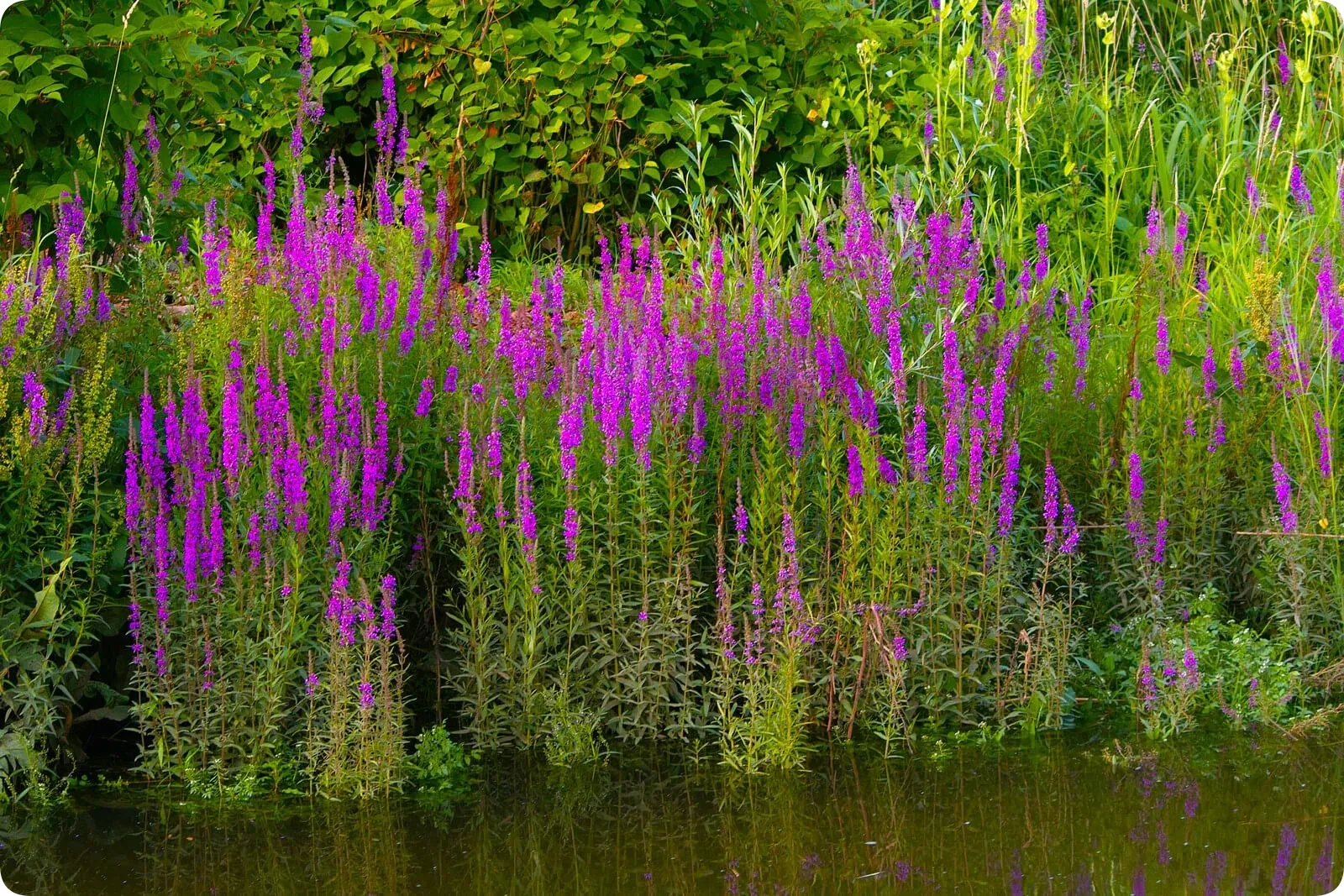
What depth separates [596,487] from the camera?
4242mm

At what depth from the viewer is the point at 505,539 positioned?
13.5 feet

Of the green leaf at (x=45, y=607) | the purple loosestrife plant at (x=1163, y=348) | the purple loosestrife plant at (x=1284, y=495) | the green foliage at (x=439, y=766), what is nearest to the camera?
the green leaf at (x=45, y=607)

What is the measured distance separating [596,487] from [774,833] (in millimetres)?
1083

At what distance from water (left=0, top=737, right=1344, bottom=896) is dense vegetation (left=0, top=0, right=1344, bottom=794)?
0.16 m

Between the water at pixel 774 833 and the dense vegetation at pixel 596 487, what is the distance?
157 mm

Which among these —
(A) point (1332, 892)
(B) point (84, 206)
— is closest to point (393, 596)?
(B) point (84, 206)

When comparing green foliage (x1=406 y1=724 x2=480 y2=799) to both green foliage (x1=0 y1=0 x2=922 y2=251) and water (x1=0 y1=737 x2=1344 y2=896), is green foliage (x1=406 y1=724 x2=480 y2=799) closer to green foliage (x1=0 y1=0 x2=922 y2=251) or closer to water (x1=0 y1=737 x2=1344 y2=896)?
water (x1=0 y1=737 x2=1344 y2=896)

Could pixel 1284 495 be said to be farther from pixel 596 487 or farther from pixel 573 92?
pixel 573 92

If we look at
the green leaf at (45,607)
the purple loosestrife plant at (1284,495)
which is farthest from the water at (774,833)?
the purple loosestrife plant at (1284,495)

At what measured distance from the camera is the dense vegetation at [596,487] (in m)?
4.10

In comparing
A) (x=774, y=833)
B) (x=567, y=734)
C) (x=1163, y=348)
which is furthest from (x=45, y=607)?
(x=1163, y=348)

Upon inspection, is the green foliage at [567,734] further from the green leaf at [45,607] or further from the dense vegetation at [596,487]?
the green leaf at [45,607]

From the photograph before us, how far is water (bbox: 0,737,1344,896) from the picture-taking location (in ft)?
11.6

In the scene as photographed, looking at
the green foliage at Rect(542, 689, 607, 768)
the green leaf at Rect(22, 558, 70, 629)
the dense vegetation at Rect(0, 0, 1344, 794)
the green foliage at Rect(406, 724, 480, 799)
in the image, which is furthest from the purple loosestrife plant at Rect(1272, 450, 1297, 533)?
the green leaf at Rect(22, 558, 70, 629)
